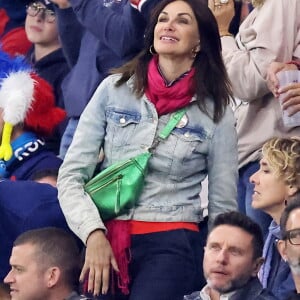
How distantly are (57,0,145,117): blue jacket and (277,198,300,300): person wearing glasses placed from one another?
155 cm

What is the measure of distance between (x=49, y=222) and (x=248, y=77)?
114cm

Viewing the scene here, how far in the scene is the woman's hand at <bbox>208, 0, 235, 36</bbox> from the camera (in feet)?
17.9

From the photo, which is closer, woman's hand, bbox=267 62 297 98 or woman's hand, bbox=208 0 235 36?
woman's hand, bbox=267 62 297 98

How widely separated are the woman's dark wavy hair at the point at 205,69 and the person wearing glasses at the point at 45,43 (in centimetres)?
226

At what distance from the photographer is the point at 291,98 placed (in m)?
4.86

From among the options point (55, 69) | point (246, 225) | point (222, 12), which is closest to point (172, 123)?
point (246, 225)

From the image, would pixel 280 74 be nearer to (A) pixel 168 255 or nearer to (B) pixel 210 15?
(B) pixel 210 15

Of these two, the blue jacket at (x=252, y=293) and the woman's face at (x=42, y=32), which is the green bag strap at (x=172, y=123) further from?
the woman's face at (x=42, y=32)

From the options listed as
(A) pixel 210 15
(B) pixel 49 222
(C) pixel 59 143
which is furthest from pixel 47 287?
(C) pixel 59 143

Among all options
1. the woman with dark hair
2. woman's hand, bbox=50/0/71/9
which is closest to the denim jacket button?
the woman with dark hair

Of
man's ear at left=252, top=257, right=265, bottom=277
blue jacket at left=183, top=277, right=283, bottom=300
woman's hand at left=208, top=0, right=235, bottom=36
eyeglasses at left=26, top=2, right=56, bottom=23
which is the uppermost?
eyeglasses at left=26, top=2, right=56, bottom=23

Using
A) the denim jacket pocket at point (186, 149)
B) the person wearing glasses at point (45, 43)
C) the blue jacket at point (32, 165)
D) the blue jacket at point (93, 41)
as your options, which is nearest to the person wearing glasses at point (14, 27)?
the person wearing glasses at point (45, 43)

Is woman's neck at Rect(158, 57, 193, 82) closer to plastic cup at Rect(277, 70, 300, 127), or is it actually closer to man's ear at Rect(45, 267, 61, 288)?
plastic cup at Rect(277, 70, 300, 127)

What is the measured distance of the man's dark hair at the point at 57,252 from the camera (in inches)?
183
